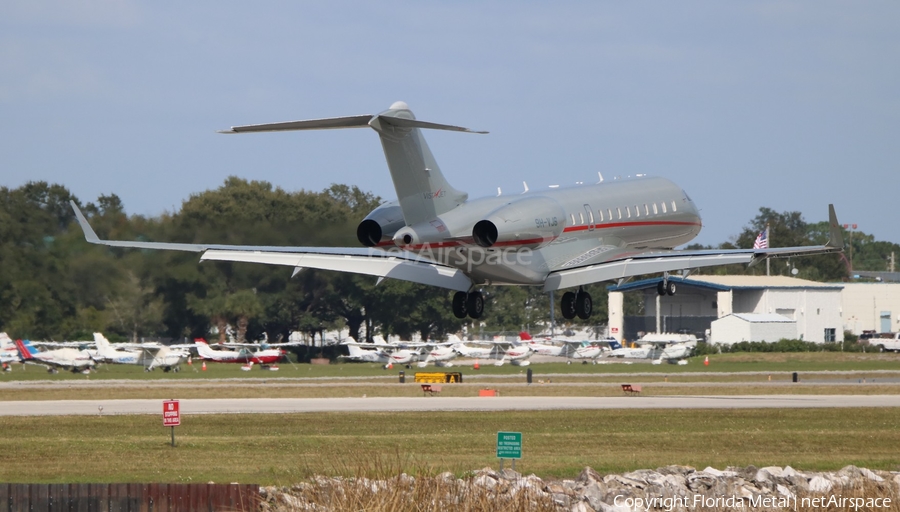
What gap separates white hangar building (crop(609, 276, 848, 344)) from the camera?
9000 centimetres

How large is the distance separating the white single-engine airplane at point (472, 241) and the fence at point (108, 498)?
12.7 m

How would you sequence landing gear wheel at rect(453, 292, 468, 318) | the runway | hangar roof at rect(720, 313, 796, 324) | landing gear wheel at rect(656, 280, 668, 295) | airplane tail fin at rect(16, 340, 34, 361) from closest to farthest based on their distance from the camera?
1. landing gear wheel at rect(453, 292, 468, 318)
2. landing gear wheel at rect(656, 280, 668, 295)
3. the runway
4. airplane tail fin at rect(16, 340, 34, 361)
5. hangar roof at rect(720, 313, 796, 324)

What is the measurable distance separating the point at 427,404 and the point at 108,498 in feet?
Answer: 95.1

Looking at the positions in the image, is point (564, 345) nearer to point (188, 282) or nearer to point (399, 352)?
point (399, 352)

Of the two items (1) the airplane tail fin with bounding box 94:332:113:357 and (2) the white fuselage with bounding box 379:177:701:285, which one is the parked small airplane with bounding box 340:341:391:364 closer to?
(1) the airplane tail fin with bounding box 94:332:113:357

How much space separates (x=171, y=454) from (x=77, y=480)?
15.9 feet

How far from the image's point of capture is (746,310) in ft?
314

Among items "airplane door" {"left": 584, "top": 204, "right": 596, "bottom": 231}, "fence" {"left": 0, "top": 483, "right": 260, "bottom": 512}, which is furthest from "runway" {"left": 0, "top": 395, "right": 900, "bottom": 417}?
"fence" {"left": 0, "top": 483, "right": 260, "bottom": 512}

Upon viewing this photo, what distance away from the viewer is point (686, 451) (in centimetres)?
3080

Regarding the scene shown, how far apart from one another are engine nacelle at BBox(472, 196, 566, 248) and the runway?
11983mm

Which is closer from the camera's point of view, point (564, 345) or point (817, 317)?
point (564, 345)

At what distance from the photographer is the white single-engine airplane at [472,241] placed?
30.9 meters

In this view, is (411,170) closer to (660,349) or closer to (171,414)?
(171,414)

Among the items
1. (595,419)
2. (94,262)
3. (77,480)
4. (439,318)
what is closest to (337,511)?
(77,480)
